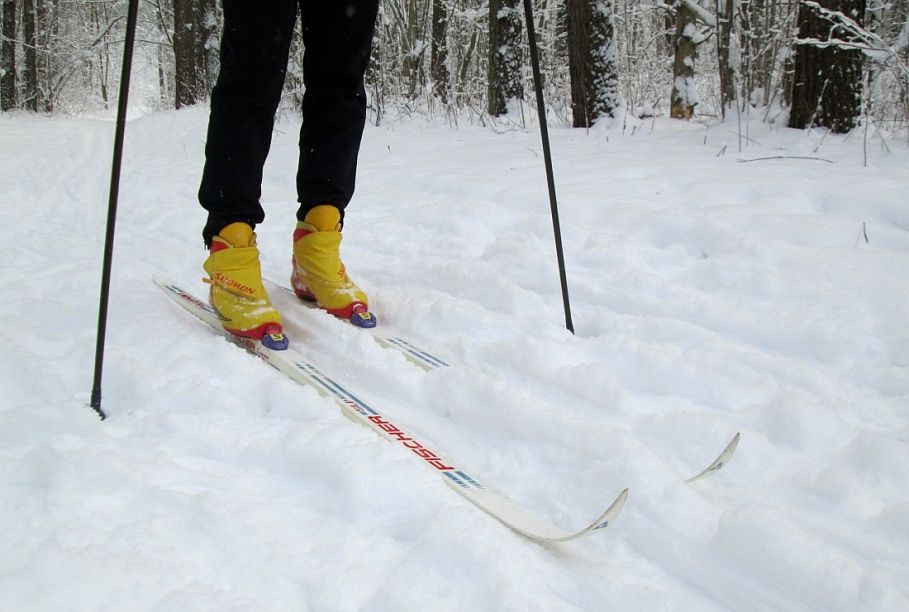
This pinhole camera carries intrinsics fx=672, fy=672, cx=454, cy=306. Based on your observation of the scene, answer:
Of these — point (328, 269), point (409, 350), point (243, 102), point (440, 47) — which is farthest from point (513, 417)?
point (440, 47)

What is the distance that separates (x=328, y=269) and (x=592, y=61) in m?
4.22

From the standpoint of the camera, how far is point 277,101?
197 centimetres

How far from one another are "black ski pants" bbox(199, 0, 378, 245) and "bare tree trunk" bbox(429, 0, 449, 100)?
7600mm

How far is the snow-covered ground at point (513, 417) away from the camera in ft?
3.23

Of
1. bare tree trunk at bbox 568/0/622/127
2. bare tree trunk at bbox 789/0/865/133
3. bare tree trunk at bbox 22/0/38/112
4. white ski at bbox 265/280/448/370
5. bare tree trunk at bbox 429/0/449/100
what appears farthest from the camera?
bare tree trunk at bbox 22/0/38/112

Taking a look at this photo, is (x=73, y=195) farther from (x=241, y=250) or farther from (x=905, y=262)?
(x=905, y=262)

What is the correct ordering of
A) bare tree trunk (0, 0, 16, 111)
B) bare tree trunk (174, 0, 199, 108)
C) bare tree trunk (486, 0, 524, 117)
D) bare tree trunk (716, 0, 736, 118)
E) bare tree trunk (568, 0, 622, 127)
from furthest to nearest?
1. bare tree trunk (0, 0, 16, 111)
2. bare tree trunk (174, 0, 199, 108)
3. bare tree trunk (486, 0, 524, 117)
4. bare tree trunk (568, 0, 622, 127)
5. bare tree trunk (716, 0, 736, 118)

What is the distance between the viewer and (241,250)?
1.97m

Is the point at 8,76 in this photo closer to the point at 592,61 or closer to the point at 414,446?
the point at 592,61

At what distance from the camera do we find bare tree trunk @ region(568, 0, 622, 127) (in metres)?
5.52

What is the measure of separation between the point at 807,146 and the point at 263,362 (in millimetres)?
3268

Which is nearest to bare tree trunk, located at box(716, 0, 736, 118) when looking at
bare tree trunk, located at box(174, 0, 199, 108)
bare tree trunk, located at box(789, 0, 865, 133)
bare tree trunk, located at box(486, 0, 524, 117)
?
bare tree trunk, located at box(789, 0, 865, 133)

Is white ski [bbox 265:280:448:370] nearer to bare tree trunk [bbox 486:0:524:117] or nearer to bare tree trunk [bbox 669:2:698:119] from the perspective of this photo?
bare tree trunk [bbox 486:0:524:117]

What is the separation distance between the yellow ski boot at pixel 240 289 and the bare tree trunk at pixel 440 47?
311 inches
